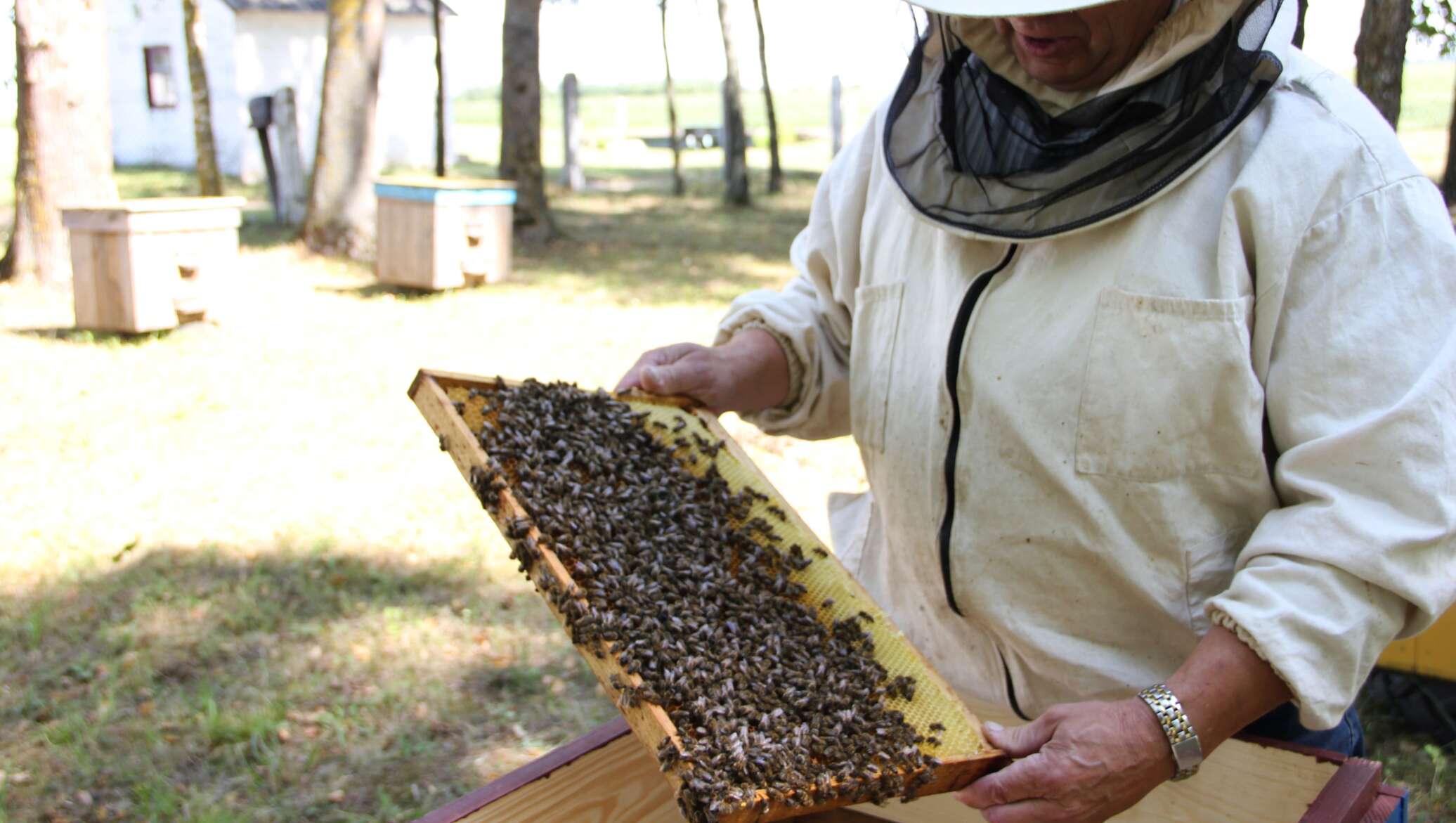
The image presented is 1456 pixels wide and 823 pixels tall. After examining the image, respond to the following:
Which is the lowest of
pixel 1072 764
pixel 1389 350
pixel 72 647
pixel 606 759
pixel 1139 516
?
pixel 72 647

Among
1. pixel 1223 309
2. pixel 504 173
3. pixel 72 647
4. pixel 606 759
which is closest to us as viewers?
pixel 1223 309

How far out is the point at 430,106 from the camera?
24.0 metres

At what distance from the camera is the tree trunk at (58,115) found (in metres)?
8.87

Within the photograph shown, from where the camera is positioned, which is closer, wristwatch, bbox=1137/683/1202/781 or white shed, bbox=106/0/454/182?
wristwatch, bbox=1137/683/1202/781

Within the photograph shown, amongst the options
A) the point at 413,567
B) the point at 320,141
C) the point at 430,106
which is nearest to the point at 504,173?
the point at 320,141

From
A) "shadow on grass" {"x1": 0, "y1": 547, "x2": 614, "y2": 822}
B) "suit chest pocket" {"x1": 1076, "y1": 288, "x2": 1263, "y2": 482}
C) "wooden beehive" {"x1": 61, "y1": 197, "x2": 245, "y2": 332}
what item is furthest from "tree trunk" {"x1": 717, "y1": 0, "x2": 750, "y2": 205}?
"suit chest pocket" {"x1": 1076, "y1": 288, "x2": 1263, "y2": 482}

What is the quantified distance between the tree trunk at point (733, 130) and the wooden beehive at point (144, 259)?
9.46m

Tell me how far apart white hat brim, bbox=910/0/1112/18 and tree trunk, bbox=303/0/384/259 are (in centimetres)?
1029

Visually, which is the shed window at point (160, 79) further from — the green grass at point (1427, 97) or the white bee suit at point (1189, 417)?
Answer: the white bee suit at point (1189, 417)

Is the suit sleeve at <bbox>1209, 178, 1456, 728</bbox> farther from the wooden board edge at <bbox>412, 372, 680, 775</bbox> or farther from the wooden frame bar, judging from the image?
the wooden board edge at <bbox>412, 372, 680, 775</bbox>

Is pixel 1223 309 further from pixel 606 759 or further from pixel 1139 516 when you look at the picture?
pixel 606 759

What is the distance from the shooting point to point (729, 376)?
8.19ft

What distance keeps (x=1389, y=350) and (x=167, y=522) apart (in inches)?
195

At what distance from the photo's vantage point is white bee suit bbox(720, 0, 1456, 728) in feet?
5.37
